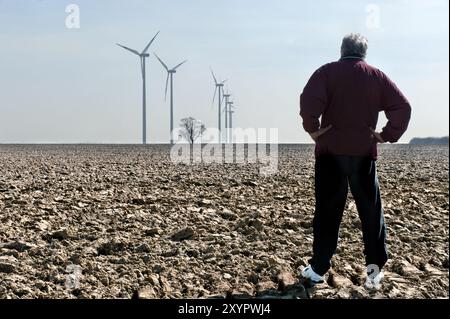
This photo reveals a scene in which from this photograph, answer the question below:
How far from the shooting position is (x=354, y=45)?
484cm

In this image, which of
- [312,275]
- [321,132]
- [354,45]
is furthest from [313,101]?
[312,275]

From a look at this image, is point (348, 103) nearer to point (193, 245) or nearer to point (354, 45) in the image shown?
point (354, 45)

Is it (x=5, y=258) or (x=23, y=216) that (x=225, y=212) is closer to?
(x=23, y=216)

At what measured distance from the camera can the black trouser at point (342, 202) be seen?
4859 mm

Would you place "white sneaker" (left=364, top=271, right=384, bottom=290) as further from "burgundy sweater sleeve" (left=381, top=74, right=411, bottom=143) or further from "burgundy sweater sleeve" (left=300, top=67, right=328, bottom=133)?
"burgundy sweater sleeve" (left=300, top=67, right=328, bottom=133)

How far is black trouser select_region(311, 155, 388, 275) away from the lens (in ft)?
15.9

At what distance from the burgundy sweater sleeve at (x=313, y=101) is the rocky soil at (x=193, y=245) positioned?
1255 millimetres

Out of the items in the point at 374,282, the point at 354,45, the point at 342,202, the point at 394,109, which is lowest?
the point at 374,282

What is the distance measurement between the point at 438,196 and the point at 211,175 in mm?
5297

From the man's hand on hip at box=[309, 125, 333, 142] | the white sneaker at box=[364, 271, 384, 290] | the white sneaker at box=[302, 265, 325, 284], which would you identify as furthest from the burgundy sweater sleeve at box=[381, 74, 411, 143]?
the white sneaker at box=[302, 265, 325, 284]

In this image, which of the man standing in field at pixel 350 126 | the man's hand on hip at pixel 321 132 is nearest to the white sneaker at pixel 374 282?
the man standing in field at pixel 350 126

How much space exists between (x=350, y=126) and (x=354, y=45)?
61cm

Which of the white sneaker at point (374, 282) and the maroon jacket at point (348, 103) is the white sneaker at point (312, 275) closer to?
the white sneaker at point (374, 282)
